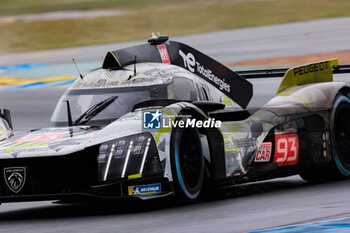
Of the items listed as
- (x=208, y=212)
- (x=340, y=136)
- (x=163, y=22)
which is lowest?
(x=208, y=212)

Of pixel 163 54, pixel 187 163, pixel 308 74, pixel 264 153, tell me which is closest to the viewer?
pixel 187 163

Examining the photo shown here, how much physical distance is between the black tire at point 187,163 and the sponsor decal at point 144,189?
174 millimetres

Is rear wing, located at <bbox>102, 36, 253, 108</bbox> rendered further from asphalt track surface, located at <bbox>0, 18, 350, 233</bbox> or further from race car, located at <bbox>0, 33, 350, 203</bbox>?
asphalt track surface, located at <bbox>0, 18, 350, 233</bbox>

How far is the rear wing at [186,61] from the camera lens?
771 cm

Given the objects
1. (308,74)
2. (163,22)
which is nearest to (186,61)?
(308,74)

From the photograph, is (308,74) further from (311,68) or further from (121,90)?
(121,90)

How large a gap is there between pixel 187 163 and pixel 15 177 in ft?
4.81

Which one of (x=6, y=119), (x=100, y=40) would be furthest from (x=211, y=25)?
(x=6, y=119)

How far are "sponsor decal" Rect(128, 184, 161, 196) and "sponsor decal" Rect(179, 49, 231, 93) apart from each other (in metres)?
2.22

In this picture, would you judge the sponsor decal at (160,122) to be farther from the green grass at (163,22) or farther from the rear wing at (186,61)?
the green grass at (163,22)

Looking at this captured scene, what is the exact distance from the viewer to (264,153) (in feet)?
24.5

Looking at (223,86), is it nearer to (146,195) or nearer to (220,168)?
(220,168)

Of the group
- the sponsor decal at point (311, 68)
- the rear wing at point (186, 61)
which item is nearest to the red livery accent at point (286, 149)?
the rear wing at point (186, 61)

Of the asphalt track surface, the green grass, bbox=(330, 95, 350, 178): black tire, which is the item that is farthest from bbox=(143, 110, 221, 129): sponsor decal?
the green grass
